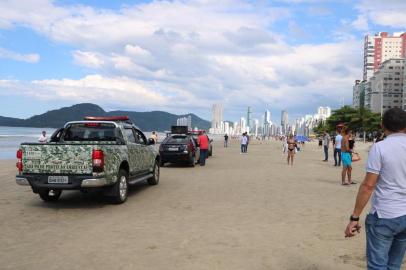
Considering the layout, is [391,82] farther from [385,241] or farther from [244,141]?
[385,241]

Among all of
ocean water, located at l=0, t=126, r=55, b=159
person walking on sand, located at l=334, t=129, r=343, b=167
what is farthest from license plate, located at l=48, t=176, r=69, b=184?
ocean water, located at l=0, t=126, r=55, b=159

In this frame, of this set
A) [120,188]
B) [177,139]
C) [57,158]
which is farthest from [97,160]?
[177,139]

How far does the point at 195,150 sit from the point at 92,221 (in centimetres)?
1404

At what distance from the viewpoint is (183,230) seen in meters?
7.57

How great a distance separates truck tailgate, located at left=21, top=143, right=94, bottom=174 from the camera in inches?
368

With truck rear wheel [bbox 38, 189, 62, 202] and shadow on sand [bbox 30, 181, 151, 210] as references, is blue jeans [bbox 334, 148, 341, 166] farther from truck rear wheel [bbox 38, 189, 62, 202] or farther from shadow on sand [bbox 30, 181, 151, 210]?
truck rear wheel [bbox 38, 189, 62, 202]

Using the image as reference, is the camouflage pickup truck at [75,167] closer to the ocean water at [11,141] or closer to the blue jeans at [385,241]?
the blue jeans at [385,241]

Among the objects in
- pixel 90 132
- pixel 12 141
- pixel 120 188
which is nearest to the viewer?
pixel 120 188

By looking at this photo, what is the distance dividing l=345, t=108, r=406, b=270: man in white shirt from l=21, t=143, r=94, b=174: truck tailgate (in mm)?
6613

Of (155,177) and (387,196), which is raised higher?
(387,196)

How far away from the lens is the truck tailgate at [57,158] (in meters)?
9.35

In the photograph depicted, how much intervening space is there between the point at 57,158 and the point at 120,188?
1546 millimetres

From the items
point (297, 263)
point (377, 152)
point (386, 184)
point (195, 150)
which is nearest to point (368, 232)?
point (386, 184)

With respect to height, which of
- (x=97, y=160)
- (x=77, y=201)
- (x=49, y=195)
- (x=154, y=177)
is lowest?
(x=77, y=201)
